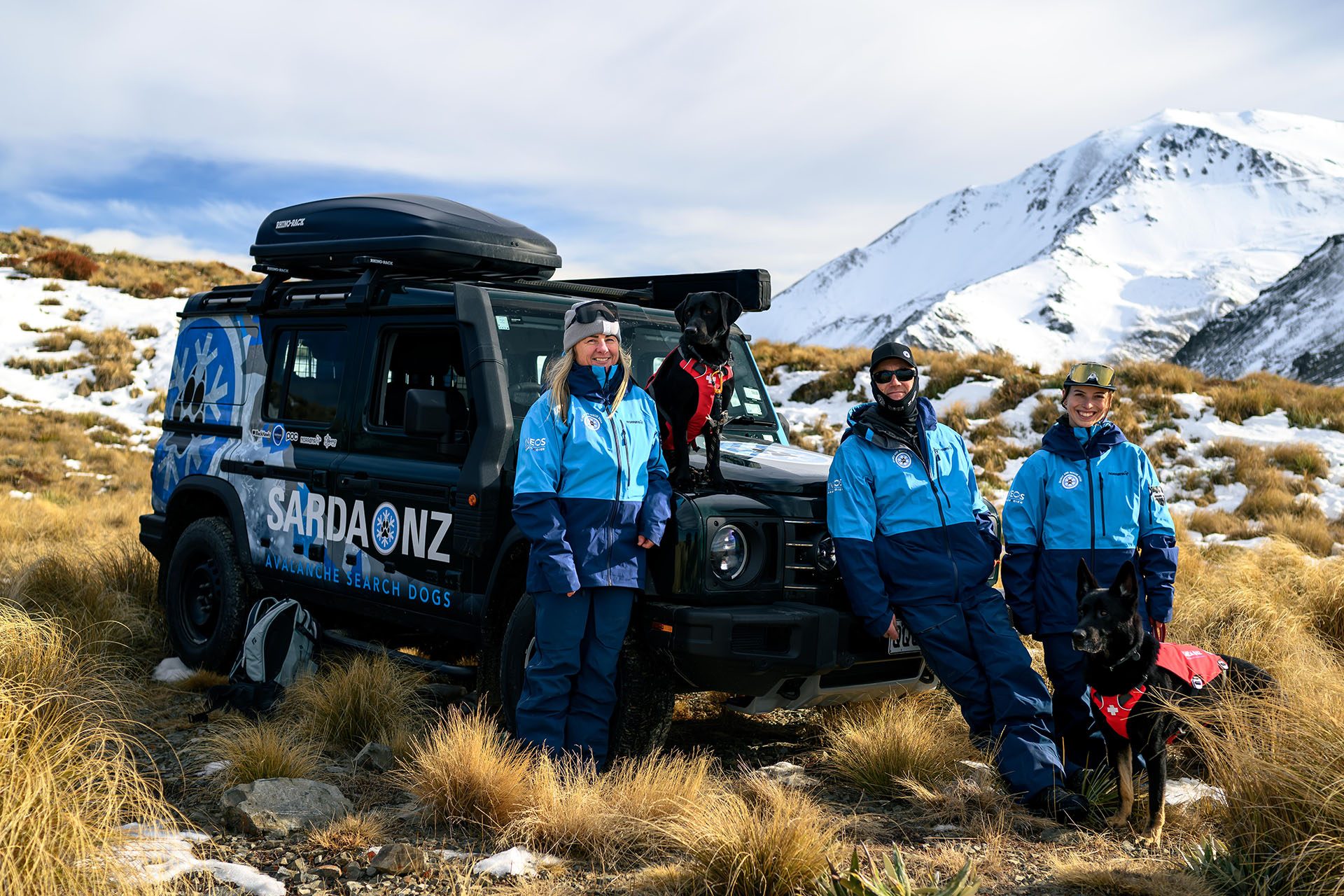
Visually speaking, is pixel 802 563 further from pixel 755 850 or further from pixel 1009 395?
pixel 1009 395

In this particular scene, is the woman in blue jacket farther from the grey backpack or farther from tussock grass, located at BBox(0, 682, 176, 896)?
the grey backpack

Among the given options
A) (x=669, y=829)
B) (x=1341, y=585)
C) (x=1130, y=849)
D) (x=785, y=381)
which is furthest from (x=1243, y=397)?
(x=669, y=829)

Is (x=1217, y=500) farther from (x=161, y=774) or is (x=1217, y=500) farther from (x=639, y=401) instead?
(x=161, y=774)

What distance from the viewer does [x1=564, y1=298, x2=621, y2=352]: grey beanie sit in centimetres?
473

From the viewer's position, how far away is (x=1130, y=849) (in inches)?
165

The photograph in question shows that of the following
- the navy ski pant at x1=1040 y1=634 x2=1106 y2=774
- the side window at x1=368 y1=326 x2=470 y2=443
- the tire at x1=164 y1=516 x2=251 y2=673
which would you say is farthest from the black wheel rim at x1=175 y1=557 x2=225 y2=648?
the navy ski pant at x1=1040 y1=634 x2=1106 y2=774

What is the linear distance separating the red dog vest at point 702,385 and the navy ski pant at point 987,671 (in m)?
1.19

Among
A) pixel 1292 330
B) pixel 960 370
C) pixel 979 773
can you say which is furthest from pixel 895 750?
pixel 1292 330

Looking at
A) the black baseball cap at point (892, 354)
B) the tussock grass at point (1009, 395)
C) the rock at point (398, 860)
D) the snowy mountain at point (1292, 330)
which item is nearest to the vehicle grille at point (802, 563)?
the black baseball cap at point (892, 354)

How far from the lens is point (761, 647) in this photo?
445 cm

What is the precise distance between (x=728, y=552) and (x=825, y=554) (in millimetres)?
476

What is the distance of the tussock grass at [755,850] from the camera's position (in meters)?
3.52

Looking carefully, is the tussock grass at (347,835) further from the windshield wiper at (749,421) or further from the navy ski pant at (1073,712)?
the navy ski pant at (1073,712)

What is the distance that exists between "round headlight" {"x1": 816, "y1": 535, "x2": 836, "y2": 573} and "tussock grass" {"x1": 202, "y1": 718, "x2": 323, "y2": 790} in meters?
2.39
